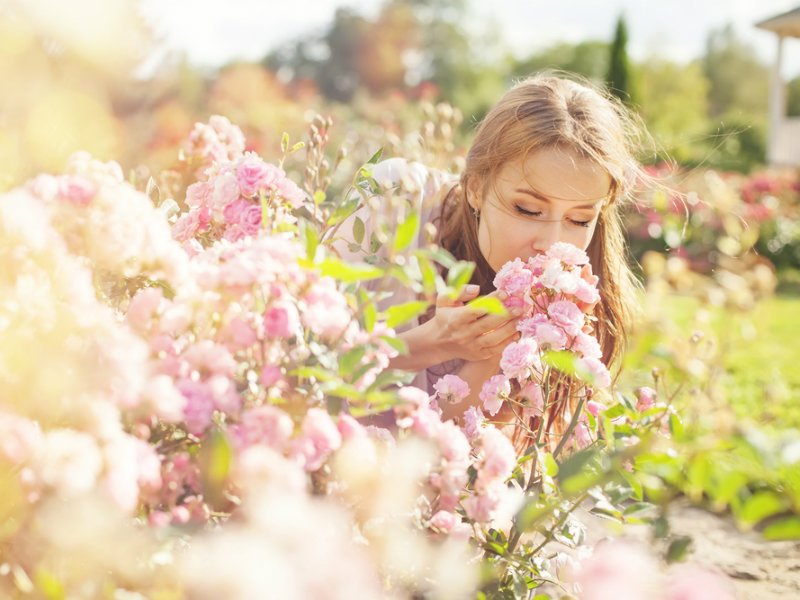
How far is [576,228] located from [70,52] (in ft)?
49.7

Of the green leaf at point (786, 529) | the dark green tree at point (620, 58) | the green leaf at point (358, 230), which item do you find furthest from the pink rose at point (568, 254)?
the dark green tree at point (620, 58)

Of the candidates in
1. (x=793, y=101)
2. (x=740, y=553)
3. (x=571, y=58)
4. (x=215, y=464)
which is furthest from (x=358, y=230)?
(x=571, y=58)

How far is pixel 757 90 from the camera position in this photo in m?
Answer: 45.0

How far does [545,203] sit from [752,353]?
4.23 meters

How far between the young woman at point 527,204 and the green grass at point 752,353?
1.13 feet

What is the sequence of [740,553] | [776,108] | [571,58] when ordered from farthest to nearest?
[571,58]
[776,108]
[740,553]

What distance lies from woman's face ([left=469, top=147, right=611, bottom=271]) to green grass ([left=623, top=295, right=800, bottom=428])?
1.19 feet

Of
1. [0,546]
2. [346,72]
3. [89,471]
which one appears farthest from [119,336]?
[346,72]

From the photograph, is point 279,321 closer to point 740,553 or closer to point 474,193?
point 474,193

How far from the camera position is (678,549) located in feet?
2.77

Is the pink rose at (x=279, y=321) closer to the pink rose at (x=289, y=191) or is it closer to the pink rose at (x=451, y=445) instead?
the pink rose at (x=451, y=445)

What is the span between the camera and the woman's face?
1943mm

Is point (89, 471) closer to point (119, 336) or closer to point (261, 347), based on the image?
point (119, 336)

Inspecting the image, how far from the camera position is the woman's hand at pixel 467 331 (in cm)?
170
